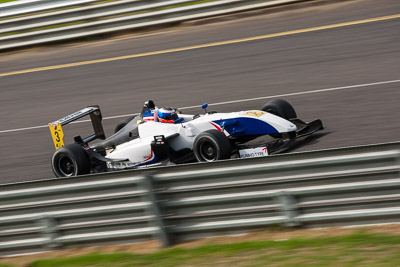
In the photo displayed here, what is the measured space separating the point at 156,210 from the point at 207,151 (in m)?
2.13

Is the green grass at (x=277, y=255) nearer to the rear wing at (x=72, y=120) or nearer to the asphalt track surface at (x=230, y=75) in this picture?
the rear wing at (x=72, y=120)

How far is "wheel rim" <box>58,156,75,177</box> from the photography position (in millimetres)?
9008

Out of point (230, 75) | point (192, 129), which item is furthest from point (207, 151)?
point (230, 75)

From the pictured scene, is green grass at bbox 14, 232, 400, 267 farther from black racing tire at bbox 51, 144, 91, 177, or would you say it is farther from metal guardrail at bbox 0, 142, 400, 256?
black racing tire at bbox 51, 144, 91, 177

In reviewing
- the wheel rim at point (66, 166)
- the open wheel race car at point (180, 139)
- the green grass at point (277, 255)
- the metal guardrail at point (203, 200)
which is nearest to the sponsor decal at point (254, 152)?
the open wheel race car at point (180, 139)

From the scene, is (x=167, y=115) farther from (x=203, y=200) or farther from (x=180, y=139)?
(x=203, y=200)

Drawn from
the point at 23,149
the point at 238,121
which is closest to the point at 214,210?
the point at 238,121

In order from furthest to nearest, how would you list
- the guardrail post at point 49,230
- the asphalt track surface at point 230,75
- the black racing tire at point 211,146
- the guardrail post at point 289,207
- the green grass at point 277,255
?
the asphalt track surface at point 230,75, the black racing tire at point 211,146, the guardrail post at point 49,230, the guardrail post at point 289,207, the green grass at point 277,255

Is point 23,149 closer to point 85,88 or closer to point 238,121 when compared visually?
point 85,88

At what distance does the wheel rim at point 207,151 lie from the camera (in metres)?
8.19

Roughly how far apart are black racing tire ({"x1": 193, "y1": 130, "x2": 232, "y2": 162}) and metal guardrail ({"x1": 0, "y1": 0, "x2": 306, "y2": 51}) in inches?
330

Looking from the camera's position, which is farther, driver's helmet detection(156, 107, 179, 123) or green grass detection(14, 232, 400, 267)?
driver's helmet detection(156, 107, 179, 123)

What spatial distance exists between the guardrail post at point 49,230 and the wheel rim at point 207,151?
2.33 metres

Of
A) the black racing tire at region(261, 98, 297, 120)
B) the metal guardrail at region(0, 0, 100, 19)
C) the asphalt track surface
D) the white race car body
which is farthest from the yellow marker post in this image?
the metal guardrail at region(0, 0, 100, 19)
